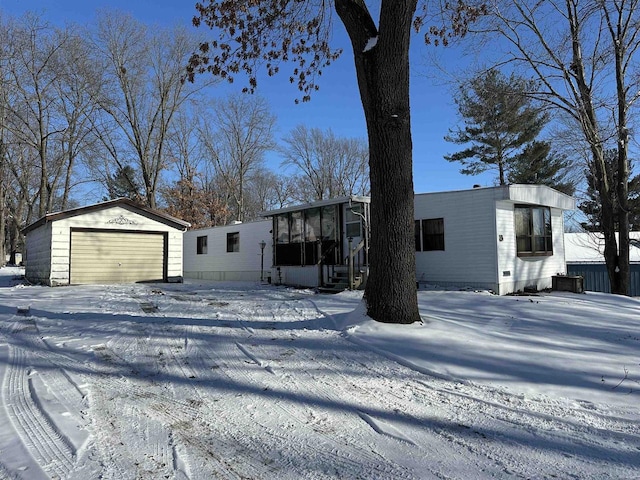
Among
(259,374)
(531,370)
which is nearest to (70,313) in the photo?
(259,374)

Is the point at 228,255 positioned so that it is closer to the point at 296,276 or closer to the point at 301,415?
the point at 296,276

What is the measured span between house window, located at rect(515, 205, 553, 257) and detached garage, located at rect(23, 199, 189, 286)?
38.7 ft

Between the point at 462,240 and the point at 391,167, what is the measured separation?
7.50 metres

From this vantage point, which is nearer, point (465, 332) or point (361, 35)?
point (465, 332)

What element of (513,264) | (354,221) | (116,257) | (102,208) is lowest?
(513,264)

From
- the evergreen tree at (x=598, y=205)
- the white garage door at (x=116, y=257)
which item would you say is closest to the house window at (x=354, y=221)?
the white garage door at (x=116, y=257)

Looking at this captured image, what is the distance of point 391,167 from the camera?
6289mm

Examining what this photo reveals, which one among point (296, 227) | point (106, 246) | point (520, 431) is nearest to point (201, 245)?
point (106, 246)

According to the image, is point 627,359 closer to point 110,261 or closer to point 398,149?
point 398,149

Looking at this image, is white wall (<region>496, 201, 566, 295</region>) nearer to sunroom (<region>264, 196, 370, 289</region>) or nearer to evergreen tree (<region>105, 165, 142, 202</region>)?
sunroom (<region>264, 196, 370, 289</region>)

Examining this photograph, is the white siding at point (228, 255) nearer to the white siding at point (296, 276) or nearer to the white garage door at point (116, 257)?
the white siding at point (296, 276)

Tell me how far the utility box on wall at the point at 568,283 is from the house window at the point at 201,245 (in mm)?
15843

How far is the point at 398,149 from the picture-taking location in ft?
20.7

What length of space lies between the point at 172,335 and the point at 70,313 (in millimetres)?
2677
